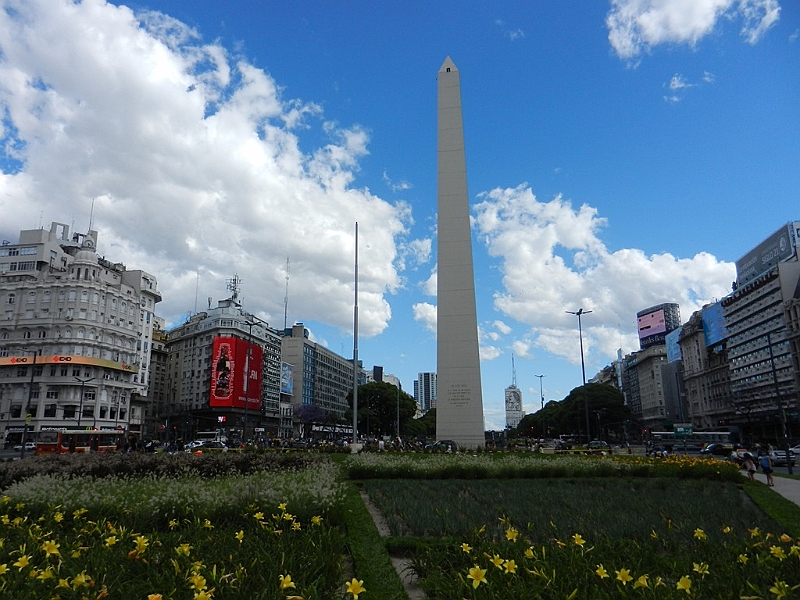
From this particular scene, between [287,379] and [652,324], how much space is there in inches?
3650

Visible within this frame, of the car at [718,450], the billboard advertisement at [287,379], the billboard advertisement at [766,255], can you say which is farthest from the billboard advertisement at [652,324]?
the car at [718,450]

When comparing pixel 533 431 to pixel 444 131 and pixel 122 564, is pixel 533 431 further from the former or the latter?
pixel 122 564

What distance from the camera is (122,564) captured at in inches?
236

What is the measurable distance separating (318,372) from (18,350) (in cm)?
8001

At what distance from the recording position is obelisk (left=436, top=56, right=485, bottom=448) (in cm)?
3375

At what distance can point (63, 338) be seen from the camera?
6838 cm

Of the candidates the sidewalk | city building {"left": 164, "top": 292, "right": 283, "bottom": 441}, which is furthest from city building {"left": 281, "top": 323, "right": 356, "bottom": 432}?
the sidewalk

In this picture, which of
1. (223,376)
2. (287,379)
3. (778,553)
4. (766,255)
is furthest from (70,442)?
(766,255)

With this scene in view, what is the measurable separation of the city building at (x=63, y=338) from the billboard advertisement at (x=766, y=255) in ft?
297

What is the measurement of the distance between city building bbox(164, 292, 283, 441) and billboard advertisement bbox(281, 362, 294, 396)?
3.55ft

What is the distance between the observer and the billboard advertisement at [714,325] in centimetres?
9369

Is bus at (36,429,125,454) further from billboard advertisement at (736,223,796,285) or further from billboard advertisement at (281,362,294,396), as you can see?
billboard advertisement at (736,223,796,285)

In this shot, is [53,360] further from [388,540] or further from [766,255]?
[766,255]

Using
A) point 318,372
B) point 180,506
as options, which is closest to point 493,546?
point 180,506
